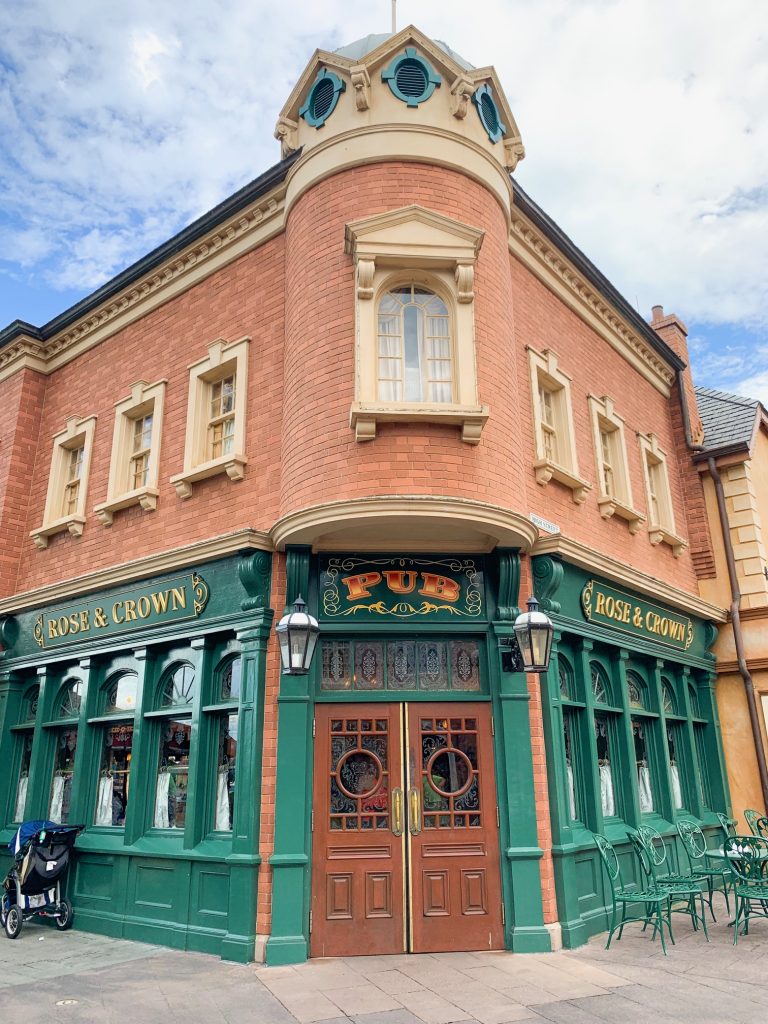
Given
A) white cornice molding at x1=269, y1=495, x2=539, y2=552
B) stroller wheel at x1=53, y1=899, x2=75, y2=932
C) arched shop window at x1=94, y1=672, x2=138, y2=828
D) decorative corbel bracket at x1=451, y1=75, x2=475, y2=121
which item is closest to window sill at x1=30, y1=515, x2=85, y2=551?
arched shop window at x1=94, y1=672, x2=138, y2=828

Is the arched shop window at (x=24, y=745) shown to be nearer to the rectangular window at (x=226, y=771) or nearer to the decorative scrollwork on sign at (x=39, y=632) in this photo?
the decorative scrollwork on sign at (x=39, y=632)

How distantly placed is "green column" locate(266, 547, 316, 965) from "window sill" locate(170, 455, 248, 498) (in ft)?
5.37

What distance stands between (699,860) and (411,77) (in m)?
11.5

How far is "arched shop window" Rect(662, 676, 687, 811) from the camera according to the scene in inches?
469

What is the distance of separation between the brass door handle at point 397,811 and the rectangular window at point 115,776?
3730 mm

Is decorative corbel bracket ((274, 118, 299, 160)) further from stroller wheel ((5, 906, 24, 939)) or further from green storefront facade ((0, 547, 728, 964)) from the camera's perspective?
stroller wheel ((5, 906, 24, 939))

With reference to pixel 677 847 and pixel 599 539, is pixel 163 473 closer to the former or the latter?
pixel 599 539

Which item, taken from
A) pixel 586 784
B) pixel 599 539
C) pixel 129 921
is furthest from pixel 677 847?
pixel 129 921

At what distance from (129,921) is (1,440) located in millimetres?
8441

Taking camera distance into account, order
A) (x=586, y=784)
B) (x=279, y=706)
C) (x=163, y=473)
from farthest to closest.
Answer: (x=163, y=473), (x=586, y=784), (x=279, y=706)

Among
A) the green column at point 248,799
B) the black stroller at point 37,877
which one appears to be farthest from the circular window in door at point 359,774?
the black stroller at point 37,877

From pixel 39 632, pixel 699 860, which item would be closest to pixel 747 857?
pixel 699 860

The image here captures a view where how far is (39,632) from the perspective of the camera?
11688 millimetres

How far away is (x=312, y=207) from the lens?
31.2 feet
